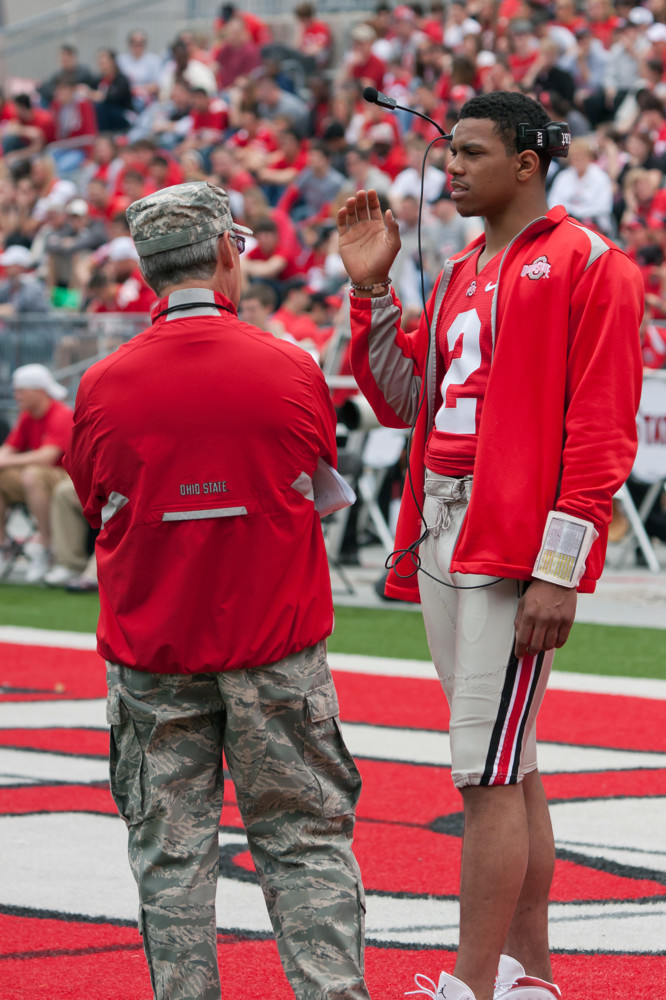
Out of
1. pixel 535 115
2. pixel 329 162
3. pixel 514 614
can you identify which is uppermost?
pixel 535 115

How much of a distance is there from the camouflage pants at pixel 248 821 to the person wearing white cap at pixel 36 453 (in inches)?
320

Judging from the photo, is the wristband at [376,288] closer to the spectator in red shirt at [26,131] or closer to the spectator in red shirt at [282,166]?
the spectator in red shirt at [282,166]

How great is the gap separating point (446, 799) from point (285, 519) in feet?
8.20

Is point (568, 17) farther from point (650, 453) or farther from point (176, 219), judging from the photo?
point (176, 219)

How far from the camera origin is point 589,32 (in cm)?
1761


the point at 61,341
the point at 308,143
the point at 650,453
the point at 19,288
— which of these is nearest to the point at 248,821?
the point at 650,453

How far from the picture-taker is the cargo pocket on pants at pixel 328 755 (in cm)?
283

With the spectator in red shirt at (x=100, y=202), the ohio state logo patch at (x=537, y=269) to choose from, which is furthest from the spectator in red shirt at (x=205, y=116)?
the ohio state logo patch at (x=537, y=269)

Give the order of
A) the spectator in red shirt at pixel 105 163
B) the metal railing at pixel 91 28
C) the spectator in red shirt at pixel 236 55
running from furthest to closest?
the metal railing at pixel 91 28 → the spectator in red shirt at pixel 236 55 → the spectator in red shirt at pixel 105 163

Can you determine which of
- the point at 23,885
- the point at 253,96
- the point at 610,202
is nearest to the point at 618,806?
the point at 23,885

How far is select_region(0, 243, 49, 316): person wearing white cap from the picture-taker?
14.6 metres

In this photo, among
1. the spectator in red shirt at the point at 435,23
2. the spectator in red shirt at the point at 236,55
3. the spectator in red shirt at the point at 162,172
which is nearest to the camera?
the spectator in red shirt at the point at 162,172

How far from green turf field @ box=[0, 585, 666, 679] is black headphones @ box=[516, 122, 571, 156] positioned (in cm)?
463

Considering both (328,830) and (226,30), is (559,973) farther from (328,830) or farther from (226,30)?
(226,30)
